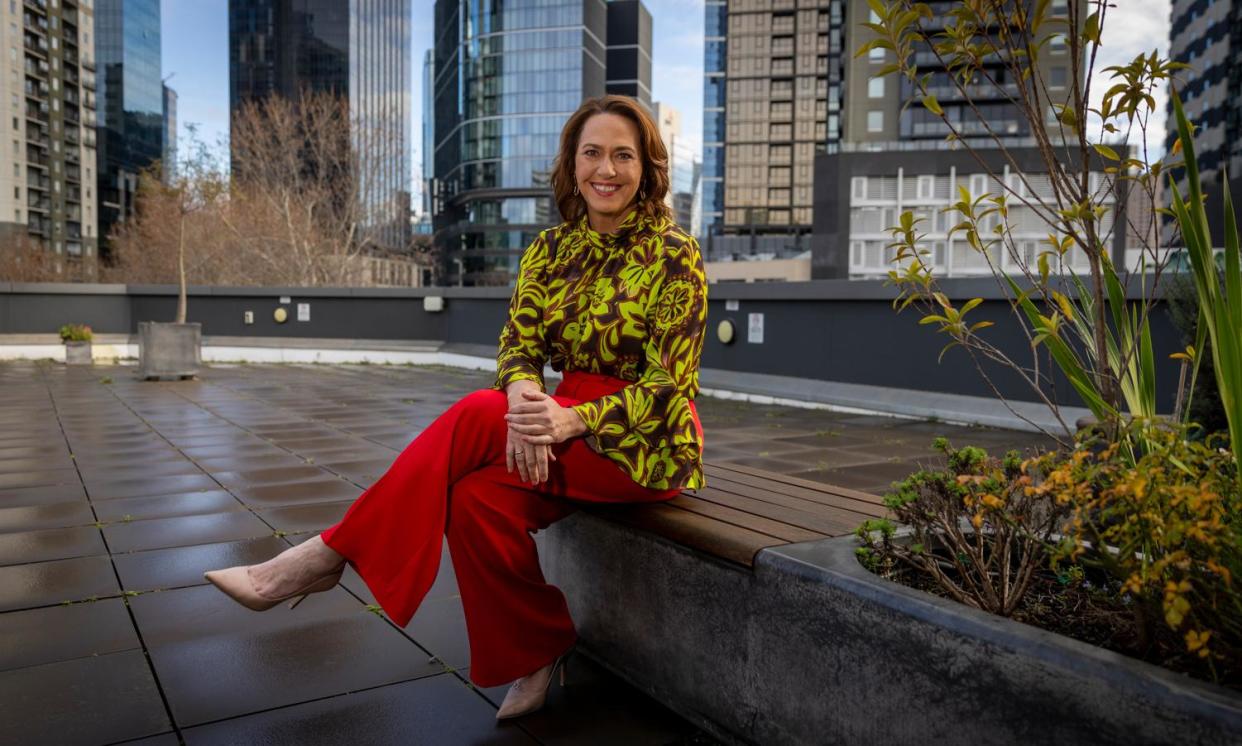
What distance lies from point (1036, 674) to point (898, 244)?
43.7 inches

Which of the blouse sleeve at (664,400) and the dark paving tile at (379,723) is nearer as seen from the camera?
the dark paving tile at (379,723)

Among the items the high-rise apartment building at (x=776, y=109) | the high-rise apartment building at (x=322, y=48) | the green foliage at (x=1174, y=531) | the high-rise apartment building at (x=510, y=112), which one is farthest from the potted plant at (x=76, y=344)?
the high-rise apartment building at (x=322, y=48)

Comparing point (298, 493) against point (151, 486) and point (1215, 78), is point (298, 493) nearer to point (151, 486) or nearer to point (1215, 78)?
point (151, 486)

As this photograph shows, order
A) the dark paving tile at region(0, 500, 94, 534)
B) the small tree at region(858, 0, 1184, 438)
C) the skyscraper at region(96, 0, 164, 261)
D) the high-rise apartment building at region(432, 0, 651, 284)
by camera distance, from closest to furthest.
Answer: the small tree at region(858, 0, 1184, 438)
the dark paving tile at region(0, 500, 94, 534)
the skyscraper at region(96, 0, 164, 261)
the high-rise apartment building at region(432, 0, 651, 284)

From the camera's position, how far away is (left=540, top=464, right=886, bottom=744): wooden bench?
197 cm

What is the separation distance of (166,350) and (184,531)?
9670mm

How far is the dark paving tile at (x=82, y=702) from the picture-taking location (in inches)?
87.0

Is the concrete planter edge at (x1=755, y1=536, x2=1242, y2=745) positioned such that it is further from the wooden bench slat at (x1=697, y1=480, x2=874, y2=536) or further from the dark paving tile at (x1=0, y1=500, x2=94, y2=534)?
the dark paving tile at (x1=0, y1=500, x2=94, y2=534)

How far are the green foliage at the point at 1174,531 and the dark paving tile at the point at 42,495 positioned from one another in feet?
16.1

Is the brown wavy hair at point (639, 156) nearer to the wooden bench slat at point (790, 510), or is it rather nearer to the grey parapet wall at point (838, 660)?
the wooden bench slat at point (790, 510)

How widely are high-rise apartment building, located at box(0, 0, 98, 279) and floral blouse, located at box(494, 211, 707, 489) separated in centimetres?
8248

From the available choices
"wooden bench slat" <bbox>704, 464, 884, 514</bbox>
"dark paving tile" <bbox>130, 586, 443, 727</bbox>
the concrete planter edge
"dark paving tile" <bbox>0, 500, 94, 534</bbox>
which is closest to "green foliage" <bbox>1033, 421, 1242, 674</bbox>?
the concrete planter edge

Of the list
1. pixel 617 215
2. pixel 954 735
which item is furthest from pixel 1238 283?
pixel 617 215

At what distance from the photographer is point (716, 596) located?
2197 mm
